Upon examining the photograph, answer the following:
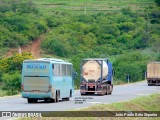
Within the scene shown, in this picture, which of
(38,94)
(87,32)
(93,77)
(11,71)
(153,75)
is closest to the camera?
(38,94)

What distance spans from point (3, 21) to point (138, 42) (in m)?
22.2

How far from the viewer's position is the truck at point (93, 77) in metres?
47.5

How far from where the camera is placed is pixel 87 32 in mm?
107688

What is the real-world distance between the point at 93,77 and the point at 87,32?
197 ft

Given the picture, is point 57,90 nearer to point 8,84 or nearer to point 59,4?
point 8,84

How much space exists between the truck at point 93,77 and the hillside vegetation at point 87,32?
2795 cm

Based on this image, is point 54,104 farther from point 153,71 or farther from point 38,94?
point 153,71

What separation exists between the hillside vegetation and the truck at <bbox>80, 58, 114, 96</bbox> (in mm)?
27947

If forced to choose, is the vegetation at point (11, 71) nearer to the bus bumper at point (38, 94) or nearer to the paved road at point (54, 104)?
the paved road at point (54, 104)

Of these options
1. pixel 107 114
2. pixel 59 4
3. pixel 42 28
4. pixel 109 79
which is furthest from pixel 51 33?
pixel 107 114

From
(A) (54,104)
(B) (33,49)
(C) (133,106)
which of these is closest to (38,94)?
(A) (54,104)

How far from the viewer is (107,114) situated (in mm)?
28141

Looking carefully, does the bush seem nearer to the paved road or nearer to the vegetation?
the vegetation

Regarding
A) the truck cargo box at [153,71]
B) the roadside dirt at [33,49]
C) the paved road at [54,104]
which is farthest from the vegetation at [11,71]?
the paved road at [54,104]
